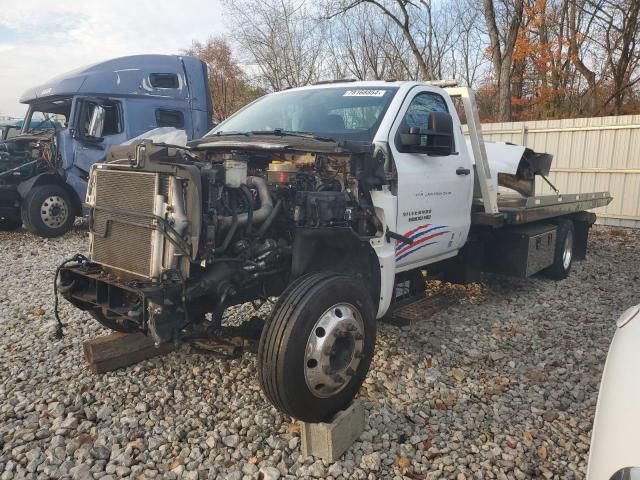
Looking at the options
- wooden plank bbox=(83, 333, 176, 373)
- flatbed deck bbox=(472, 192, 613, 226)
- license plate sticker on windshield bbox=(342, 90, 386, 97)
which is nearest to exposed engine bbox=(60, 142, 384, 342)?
wooden plank bbox=(83, 333, 176, 373)

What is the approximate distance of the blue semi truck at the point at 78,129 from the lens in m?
9.55

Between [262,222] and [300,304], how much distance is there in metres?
0.65

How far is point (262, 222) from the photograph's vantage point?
3248 mm

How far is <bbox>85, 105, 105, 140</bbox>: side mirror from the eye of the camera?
955 centimetres

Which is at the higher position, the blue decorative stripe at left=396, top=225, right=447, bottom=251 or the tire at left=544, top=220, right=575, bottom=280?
the blue decorative stripe at left=396, top=225, right=447, bottom=251

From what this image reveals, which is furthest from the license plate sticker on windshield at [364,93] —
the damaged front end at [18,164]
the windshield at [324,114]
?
the damaged front end at [18,164]

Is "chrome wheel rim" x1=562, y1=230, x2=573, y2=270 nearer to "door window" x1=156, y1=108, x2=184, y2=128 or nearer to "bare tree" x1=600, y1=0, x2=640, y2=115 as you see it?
"door window" x1=156, y1=108, x2=184, y2=128

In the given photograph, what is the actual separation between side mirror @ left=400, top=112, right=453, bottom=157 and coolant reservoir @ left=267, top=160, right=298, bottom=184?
100cm

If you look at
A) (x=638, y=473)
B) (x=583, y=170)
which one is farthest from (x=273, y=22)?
(x=638, y=473)

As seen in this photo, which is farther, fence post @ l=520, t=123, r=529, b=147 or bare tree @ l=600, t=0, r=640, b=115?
bare tree @ l=600, t=0, r=640, b=115

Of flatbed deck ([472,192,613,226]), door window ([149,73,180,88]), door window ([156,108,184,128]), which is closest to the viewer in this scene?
flatbed deck ([472,192,613,226])

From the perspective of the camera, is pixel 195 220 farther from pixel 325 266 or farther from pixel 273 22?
pixel 273 22

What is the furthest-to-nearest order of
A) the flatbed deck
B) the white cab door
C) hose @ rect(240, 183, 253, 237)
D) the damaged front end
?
the damaged front end
the flatbed deck
the white cab door
hose @ rect(240, 183, 253, 237)

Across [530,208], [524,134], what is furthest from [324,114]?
[524,134]
